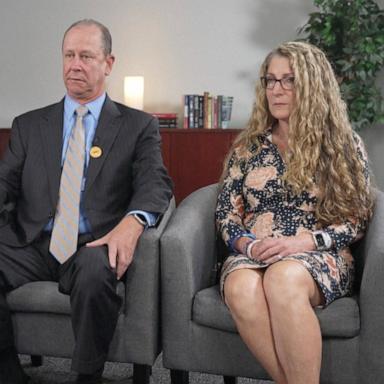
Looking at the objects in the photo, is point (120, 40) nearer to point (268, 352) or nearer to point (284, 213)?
point (284, 213)

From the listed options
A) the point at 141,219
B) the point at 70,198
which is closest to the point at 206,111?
the point at 70,198

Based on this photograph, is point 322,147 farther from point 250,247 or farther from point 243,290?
point 243,290

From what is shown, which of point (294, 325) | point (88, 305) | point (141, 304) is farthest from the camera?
point (141, 304)

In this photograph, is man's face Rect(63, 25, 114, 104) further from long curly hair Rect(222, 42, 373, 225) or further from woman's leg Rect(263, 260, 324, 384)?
woman's leg Rect(263, 260, 324, 384)

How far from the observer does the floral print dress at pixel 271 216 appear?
6.87ft

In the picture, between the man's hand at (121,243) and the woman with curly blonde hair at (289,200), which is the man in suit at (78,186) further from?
the woman with curly blonde hair at (289,200)

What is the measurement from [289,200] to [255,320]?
0.47m

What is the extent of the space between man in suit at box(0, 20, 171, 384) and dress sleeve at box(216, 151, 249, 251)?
0.19 meters

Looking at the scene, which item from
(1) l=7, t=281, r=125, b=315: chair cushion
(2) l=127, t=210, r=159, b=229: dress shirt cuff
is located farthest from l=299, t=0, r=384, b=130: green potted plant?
(1) l=7, t=281, r=125, b=315: chair cushion

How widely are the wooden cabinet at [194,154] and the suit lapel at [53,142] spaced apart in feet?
5.81

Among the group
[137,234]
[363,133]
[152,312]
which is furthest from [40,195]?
[363,133]

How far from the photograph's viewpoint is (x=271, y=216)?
226 cm

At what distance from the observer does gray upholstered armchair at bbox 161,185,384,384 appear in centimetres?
198

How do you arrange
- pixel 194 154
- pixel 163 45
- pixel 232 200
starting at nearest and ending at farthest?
1. pixel 232 200
2. pixel 194 154
3. pixel 163 45
